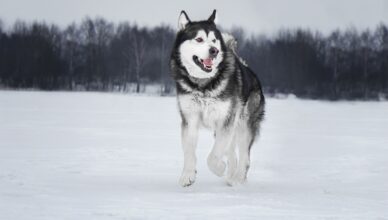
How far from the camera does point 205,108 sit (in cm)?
626

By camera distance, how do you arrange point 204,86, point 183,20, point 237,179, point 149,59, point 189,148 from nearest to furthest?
1. point 204,86
2. point 189,148
3. point 183,20
4. point 237,179
5. point 149,59

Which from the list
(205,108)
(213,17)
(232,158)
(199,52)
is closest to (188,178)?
(205,108)

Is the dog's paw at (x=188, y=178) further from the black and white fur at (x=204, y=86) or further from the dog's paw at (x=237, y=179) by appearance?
the dog's paw at (x=237, y=179)

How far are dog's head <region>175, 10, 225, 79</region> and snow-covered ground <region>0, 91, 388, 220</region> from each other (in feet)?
4.47

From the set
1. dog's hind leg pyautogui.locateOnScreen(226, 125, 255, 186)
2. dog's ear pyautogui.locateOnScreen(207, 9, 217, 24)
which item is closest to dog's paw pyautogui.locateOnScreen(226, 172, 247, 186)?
dog's hind leg pyautogui.locateOnScreen(226, 125, 255, 186)

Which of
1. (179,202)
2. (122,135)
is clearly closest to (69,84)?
(122,135)

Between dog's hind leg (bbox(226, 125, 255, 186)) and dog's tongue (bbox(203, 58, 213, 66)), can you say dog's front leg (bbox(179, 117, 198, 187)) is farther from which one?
dog's hind leg (bbox(226, 125, 255, 186))

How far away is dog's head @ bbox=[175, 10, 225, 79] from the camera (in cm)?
614

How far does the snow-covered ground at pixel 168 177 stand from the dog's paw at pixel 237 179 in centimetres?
9

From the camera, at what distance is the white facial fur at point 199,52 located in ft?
20.1

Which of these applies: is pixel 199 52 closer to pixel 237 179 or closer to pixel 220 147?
pixel 220 147

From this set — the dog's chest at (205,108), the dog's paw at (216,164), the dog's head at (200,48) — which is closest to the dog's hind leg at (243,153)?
the dog's paw at (216,164)

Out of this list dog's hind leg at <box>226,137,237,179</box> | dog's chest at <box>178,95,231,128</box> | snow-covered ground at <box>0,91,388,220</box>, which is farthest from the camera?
dog's hind leg at <box>226,137,237,179</box>

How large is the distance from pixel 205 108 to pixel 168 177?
1737 millimetres
